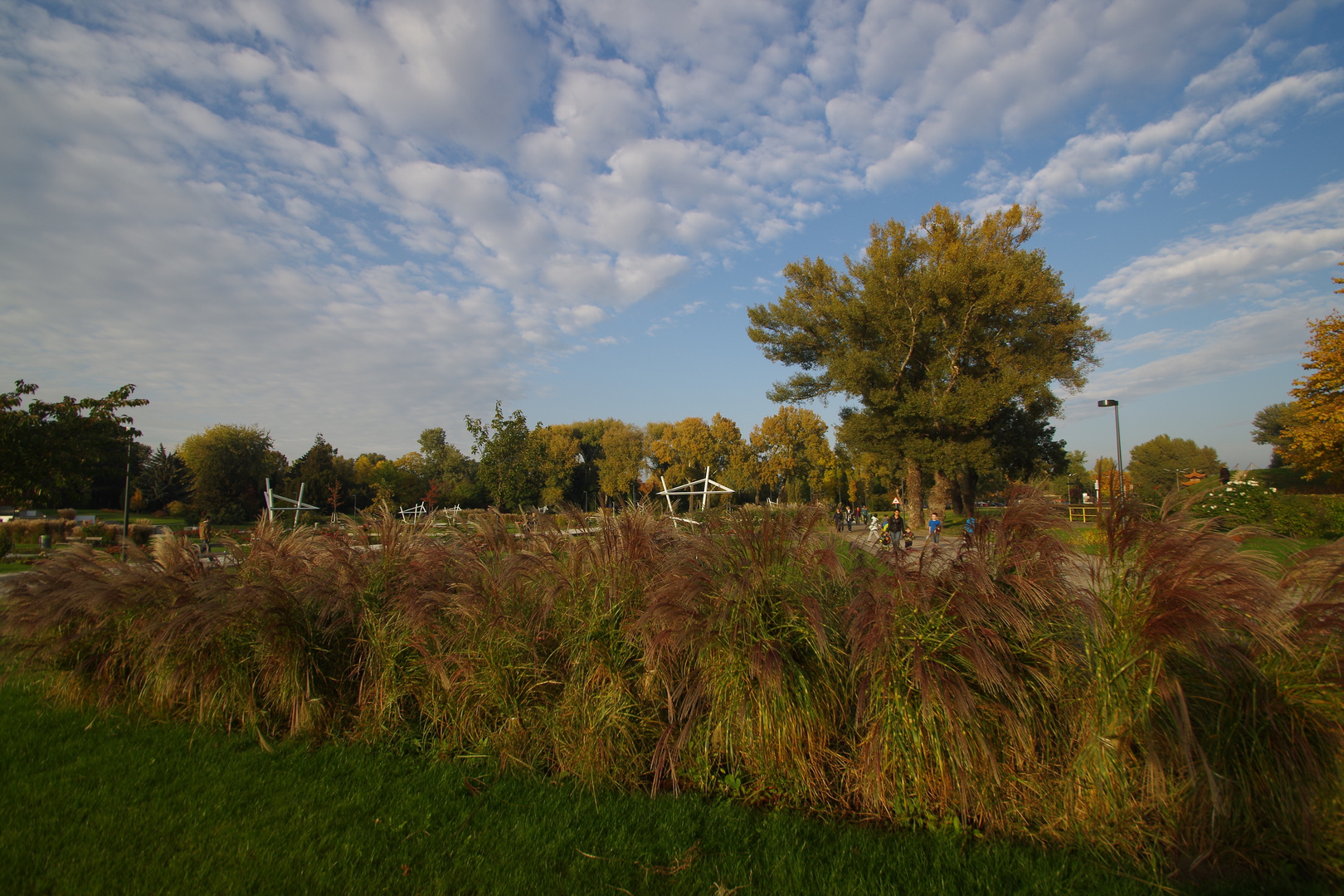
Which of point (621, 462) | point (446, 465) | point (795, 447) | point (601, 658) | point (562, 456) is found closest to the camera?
point (601, 658)

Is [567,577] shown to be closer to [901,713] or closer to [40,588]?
[901,713]

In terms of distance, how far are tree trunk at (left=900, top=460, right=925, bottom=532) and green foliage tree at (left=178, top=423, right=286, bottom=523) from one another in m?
47.3

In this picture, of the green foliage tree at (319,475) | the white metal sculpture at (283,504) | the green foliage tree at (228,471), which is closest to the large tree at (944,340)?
the white metal sculpture at (283,504)

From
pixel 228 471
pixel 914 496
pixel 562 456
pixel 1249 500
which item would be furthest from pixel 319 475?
pixel 1249 500

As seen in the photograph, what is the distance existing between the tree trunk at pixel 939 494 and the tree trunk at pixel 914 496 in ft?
1.83

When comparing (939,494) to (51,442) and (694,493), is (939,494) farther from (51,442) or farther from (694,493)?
(51,442)

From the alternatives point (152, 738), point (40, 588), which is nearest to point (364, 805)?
point (152, 738)

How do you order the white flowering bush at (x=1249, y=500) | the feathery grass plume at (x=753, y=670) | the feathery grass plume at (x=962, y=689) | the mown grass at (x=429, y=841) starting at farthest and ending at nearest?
the white flowering bush at (x=1249, y=500), the feathery grass plume at (x=753, y=670), the feathery grass plume at (x=962, y=689), the mown grass at (x=429, y=841)

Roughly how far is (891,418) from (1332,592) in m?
25.0

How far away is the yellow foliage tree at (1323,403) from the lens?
21531 millimetres

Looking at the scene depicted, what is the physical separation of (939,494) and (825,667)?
29085 millimetres

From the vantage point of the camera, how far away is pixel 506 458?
2675 centimetres

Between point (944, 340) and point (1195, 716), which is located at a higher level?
point (944, 340)

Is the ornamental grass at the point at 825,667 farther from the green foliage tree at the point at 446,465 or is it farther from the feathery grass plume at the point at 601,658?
the green foliage tree at the point at 446,465
